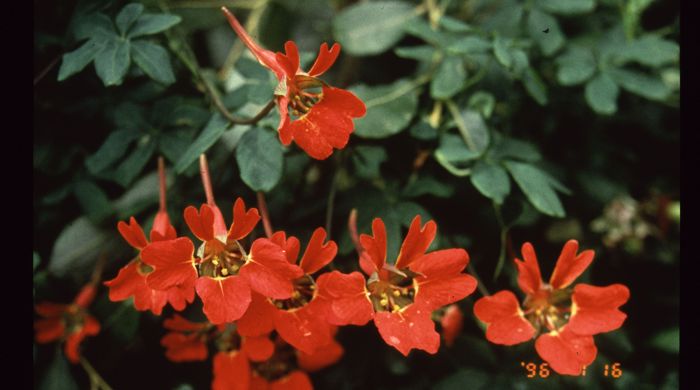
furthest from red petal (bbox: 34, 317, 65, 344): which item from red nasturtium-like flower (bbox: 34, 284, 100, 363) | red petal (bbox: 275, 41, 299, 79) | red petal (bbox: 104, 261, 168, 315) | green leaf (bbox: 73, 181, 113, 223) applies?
red petal (bbox: 275, 41, 299, 79)

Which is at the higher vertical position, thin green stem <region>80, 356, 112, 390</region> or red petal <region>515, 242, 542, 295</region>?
red petal <region>515, 242, 542, 295</region>

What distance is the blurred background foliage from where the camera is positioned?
1.07 meters

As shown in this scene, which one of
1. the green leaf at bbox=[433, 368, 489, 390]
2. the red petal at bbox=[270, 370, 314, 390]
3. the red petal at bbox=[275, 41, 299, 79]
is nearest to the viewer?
the red petal at bbox=[275, 41, 299, 79]

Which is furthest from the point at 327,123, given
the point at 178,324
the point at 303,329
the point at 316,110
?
the point at 178,324

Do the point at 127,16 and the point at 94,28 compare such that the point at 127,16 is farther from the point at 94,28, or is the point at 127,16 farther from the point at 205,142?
the point at 205,142

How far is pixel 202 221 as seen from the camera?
0.82 meters

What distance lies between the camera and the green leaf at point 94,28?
1006mm

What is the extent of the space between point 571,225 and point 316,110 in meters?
0.71

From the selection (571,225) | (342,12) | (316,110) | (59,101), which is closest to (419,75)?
(342,12)

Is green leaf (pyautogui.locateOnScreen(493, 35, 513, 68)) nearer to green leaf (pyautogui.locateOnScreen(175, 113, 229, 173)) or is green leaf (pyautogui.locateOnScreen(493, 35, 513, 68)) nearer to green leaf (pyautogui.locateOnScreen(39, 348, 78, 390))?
green leaf (pyautogui.locateOnScreen(175, 113, 229, 173))

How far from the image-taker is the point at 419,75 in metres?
1.33

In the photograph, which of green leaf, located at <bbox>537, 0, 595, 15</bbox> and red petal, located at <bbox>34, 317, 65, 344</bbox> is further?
green leaf, located at <bbox>537, 0, 595, 15</bbox>

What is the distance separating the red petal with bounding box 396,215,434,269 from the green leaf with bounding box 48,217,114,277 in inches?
22.6

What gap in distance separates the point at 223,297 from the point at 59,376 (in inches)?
19.7
